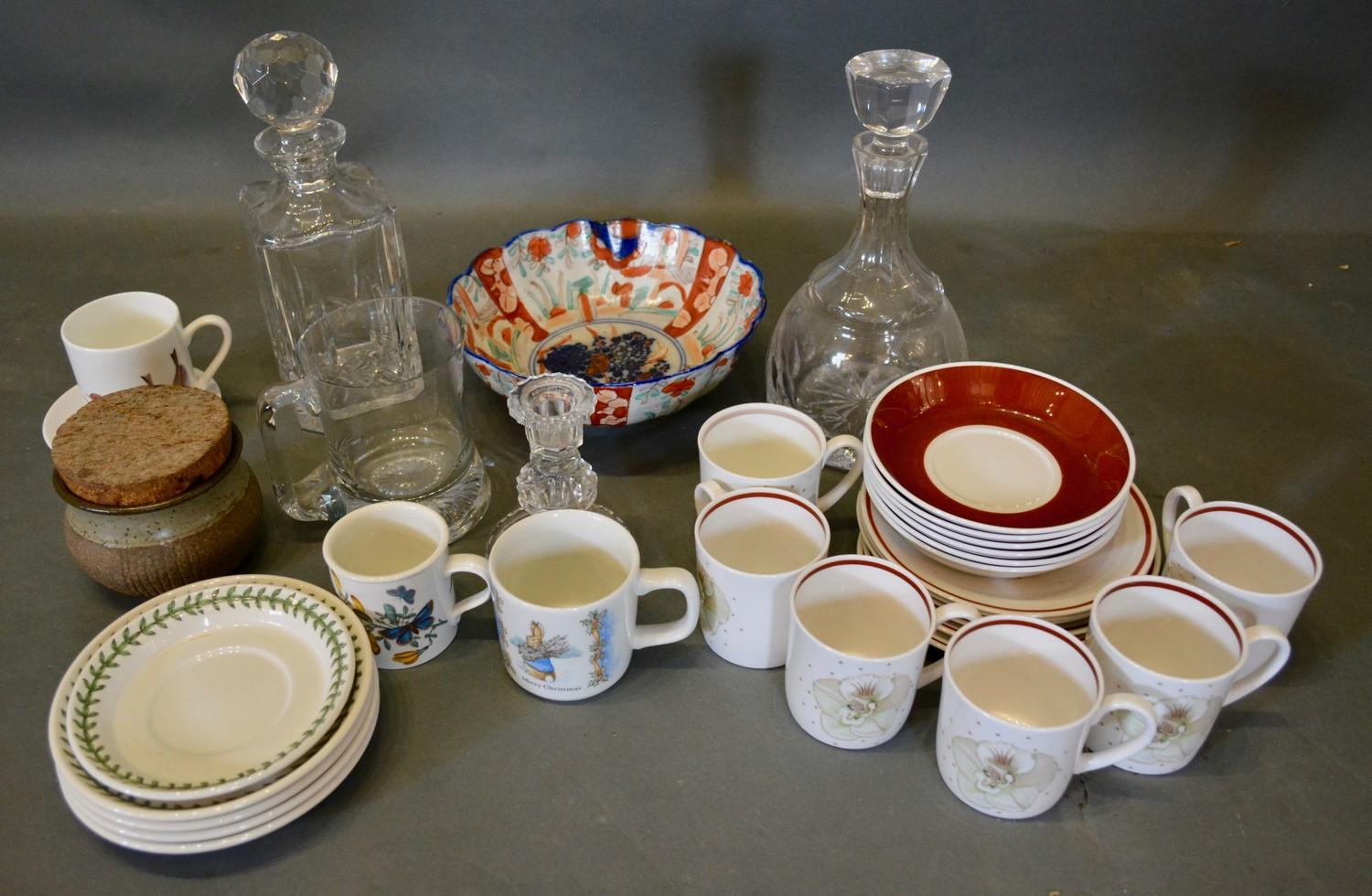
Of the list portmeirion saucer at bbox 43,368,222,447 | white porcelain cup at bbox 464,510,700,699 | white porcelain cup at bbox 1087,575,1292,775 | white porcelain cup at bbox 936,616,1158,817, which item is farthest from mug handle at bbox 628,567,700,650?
portmeirion saucer at bbox 43,368,222,447

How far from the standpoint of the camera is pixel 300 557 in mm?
1086

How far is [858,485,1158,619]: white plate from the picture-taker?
3.06 ft

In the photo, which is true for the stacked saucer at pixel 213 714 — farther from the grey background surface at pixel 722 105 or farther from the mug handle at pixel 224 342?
the grey background surface at pixel 722 105

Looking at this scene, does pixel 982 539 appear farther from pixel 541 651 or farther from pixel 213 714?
pixel 213 714

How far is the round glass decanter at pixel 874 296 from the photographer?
3.45ft

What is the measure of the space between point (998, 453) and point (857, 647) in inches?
9.8

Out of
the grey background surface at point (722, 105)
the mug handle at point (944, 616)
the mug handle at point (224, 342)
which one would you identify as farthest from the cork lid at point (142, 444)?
the grey background surface at point (722, 105)

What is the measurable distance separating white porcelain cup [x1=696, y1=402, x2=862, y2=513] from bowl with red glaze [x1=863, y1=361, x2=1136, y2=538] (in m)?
0.06

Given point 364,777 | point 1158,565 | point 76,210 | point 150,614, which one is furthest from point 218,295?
point 1158,565

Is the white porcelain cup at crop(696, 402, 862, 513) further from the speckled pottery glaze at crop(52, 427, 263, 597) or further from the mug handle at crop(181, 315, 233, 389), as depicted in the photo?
the mug handle at crop(181, 315, 233, 389)

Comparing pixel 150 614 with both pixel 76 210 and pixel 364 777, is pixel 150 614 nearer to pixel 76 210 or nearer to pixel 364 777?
Answer: pixel 364 777

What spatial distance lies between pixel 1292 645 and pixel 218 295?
4.38ft

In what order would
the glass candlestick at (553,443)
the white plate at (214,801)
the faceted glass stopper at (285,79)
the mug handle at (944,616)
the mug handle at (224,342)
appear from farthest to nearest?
the mug handle at (224,342) → the faceted glass stopper at (285,79) → the glass candlestick at (553,443) → the mug handle at (944,616) → the white plate at (214,801)

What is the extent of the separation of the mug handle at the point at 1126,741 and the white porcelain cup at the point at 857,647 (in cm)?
12
